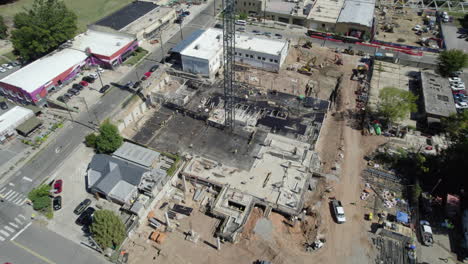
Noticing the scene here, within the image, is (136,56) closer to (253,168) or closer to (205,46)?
(205,46)

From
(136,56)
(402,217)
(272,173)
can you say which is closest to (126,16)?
(136,56)

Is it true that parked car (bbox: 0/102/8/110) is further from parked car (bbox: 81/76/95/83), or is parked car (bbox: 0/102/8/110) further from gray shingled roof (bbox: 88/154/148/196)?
gray shingled roof (bbox: 88/154/148/196)

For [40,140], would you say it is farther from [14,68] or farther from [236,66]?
[236,66]

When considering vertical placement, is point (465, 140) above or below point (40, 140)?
above

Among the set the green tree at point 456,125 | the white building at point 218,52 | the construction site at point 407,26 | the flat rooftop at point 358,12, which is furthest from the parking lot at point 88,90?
the construction site at point 407,26

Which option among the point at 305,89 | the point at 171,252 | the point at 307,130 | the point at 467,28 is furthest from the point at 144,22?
the point at 467,28
